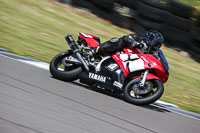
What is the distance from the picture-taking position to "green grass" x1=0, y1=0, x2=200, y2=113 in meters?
8.47

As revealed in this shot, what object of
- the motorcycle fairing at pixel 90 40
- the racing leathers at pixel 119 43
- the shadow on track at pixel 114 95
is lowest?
the shadow on track at pixel 114 95

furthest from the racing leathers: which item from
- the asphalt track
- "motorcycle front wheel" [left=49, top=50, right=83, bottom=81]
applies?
the asphalt track

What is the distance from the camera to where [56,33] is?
1135cm

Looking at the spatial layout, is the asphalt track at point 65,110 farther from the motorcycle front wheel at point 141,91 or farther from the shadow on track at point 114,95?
the motorcycle front wheel at point 141,91

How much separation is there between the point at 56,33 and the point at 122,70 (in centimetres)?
562

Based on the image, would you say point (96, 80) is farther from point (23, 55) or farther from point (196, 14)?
point (196, 14)

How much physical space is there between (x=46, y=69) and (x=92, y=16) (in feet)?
23.8

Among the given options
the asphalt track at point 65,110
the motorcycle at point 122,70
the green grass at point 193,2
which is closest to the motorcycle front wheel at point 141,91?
the motorcycle at point 122,70

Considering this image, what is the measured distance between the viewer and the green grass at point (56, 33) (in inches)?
333

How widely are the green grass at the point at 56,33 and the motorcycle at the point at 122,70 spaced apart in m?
1.27

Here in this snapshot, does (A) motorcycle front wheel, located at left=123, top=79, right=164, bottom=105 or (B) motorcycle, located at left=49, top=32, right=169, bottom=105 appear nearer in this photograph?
(A) motorcycle front wheel, located at left=123, top=79, right=164, bottom=105

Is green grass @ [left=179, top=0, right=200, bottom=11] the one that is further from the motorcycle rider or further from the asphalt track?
the asphalt track

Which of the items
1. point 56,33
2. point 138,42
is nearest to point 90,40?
point 138,42

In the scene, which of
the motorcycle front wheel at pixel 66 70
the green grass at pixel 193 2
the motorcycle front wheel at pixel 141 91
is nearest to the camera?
the motorcycle front wheel at pixel 141 91
